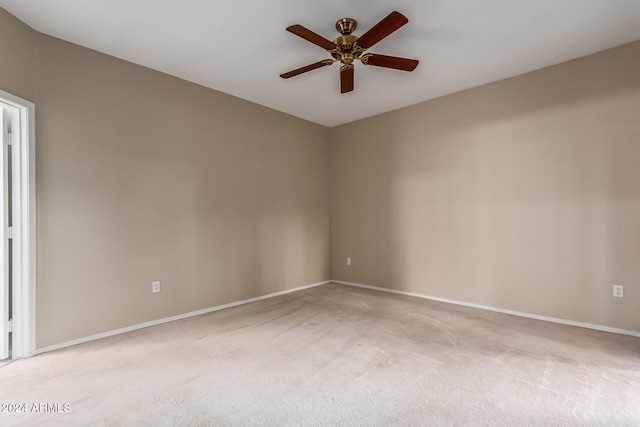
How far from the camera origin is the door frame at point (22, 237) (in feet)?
8.14

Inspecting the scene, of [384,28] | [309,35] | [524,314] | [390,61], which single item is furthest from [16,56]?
[524,314]

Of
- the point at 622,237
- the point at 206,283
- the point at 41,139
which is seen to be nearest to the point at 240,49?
the point at 41,139

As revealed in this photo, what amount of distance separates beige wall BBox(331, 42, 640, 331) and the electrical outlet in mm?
40

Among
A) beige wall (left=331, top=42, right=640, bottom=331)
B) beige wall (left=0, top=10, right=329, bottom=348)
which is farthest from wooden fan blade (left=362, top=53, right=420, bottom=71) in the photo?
beige wall (left=0, top=10, right=329, bottom=348)

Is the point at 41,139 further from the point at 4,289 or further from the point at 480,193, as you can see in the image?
the point at 480,193

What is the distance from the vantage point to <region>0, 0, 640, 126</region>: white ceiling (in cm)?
233

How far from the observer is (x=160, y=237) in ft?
11.0

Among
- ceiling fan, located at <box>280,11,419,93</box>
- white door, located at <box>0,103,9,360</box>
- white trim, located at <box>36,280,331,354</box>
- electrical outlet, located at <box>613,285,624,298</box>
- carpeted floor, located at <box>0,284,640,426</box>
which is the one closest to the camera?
carpeted floor, located at <box>0,284,640,426</box>

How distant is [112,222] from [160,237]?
478 millimetres

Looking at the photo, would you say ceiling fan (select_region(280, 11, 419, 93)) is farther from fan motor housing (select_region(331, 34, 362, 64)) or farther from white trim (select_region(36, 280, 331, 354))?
white trim (select_region(36, 280, 331, 354))

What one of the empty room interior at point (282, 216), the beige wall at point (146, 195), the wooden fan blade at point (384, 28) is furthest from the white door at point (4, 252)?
the wooden fan blade at point (384, 28)

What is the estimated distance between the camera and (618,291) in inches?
116

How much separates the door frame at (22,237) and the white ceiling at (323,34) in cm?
90

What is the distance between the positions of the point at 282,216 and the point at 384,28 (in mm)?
3033
